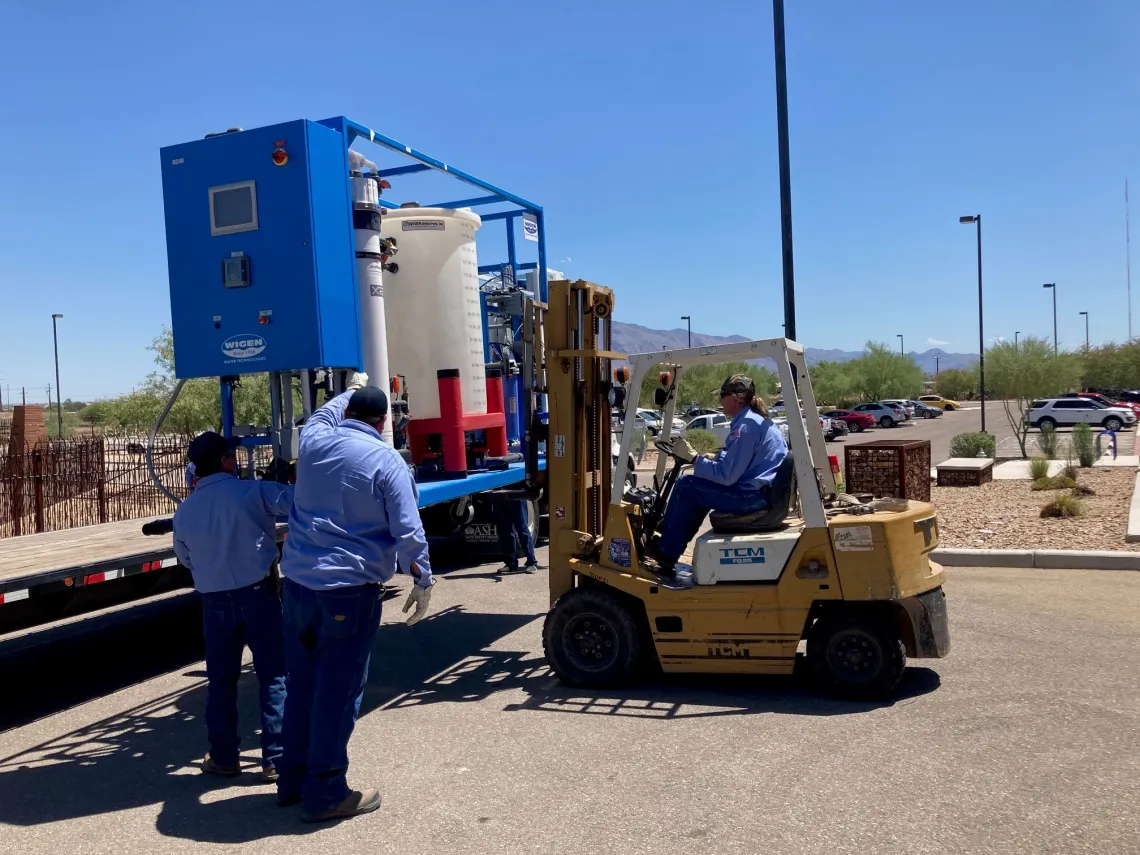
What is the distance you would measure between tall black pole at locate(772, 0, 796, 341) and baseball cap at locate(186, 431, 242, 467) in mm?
7715

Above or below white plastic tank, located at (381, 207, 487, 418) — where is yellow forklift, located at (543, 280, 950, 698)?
below

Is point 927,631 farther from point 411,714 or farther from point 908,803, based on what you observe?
point 411,714

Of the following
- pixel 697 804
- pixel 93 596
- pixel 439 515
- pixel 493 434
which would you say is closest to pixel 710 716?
pixel 697 804

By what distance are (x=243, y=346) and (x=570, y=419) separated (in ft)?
7.40

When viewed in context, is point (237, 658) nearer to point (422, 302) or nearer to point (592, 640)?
point (592, 640)

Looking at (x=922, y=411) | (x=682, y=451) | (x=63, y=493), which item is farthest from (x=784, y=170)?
(x=922, y=411)

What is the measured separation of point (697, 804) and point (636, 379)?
9.67ft

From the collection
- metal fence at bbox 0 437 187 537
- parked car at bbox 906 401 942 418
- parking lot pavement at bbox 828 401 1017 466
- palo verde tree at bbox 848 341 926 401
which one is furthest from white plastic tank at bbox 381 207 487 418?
palo verde tree at bbox 848 341 926 401

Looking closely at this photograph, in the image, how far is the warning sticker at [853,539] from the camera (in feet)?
18.5

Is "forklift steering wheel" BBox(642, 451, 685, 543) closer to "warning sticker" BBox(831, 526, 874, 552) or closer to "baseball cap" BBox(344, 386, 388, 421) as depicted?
"warning sticker" BBox(831, 526, 874, 552)

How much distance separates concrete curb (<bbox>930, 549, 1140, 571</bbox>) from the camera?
948 cm

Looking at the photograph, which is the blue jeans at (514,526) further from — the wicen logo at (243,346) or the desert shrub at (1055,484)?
the desert shrub at (1055,484)

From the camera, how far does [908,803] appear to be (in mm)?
4230

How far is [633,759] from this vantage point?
194 inches
